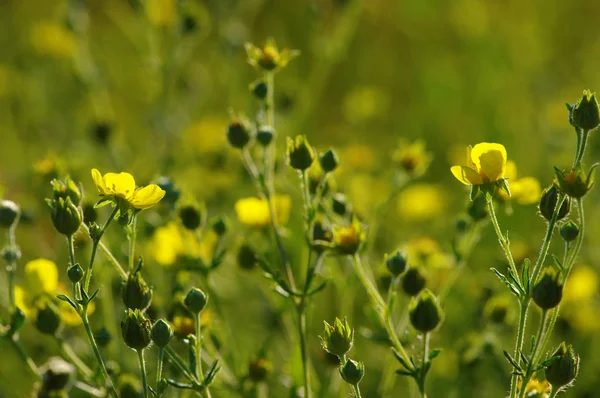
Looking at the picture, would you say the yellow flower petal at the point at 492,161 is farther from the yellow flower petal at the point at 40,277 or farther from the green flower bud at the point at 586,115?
the yellow flower petal at the point at 40,277

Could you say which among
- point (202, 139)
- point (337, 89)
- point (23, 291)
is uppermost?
point (337, 89)

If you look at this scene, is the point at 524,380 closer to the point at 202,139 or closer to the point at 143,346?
the point at 143,346

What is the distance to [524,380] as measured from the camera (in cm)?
111

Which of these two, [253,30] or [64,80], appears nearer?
[64,80]

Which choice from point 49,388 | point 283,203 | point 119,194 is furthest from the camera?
point 283,203

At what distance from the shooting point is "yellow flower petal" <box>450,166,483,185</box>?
1209 mm

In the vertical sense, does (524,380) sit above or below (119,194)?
above

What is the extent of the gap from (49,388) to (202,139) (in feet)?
6.77

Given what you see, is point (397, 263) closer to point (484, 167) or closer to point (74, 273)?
point (484, 167)

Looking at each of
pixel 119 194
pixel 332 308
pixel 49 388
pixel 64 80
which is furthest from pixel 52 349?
→ pixel 64 80

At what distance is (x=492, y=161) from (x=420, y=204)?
1.57m

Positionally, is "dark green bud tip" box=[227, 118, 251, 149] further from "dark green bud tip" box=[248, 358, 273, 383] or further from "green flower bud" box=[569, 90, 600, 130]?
"green flower bud" box=[569, 90, 600, 130]

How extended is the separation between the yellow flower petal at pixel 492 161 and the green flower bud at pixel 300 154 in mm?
343

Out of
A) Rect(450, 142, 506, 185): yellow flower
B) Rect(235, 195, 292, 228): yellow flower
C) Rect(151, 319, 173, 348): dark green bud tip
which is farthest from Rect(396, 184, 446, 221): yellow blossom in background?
Rect(151, 319, 173, 348): dark green bud tip
